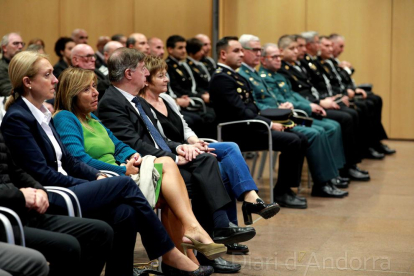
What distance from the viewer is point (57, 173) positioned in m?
3.26

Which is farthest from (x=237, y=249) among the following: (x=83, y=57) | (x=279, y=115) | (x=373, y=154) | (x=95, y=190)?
(x=373, y=154)

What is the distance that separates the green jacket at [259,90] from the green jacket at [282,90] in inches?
7.5

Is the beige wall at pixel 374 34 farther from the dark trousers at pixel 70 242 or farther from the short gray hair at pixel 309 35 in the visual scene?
the dark trousers at pixel 70 242

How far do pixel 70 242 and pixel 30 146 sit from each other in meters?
0.60

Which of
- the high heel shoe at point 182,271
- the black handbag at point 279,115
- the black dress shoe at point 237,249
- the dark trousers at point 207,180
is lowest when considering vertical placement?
the black dress shoe at point 237,249

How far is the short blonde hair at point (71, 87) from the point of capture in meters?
3.70

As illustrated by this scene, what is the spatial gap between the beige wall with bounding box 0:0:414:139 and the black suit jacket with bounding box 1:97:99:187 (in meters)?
6.73

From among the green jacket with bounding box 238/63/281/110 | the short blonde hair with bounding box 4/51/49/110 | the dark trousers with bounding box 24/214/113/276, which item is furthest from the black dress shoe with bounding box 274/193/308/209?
the short blonde hair with bounding box 4/51/49/110

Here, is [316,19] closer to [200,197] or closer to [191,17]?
[191,17]

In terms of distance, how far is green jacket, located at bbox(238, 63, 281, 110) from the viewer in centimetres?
622

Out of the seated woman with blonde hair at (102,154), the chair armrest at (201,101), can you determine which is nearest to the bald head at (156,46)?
the chair armrest at (201,101)

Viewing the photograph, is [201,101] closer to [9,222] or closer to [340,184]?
[340,184]

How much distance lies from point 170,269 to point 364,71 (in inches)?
300

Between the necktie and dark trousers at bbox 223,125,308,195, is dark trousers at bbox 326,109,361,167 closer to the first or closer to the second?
dark trousers at bbox 223,125,308,195
